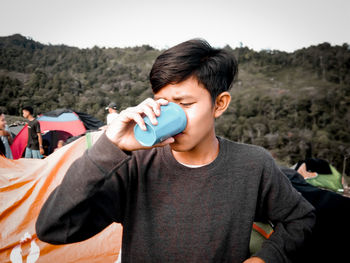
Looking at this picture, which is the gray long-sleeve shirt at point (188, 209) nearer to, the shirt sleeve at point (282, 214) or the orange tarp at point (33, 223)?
the shirt sleeve at point (282, 214)

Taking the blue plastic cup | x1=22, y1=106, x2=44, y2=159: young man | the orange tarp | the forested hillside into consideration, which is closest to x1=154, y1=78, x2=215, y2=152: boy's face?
the blue plastic cup

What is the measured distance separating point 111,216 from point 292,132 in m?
32.7

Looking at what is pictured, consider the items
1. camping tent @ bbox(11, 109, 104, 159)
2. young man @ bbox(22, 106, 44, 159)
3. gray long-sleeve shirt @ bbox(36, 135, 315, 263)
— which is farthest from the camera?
camping tent @ bbox(11, 109, 104, 159)

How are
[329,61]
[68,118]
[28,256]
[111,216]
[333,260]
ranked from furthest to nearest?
[329,61] < [68,118] < [28,256] < [333,260] < [111,216]

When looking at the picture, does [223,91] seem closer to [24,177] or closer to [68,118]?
[24,177]

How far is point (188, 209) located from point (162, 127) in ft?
1.34

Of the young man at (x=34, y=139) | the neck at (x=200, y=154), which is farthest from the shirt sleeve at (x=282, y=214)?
the young man at (x=34, y=139)

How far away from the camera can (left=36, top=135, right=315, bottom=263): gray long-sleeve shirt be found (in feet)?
3.01

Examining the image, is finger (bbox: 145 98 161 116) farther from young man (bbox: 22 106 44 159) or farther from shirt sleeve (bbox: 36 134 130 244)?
young man (bbox: 22 106 44 159)

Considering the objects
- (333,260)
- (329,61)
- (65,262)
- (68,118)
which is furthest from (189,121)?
(329,61)

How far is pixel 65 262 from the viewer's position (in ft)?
7.06

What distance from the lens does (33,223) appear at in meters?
2.14

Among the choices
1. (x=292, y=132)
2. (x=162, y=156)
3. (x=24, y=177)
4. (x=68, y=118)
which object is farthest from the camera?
(x=292, y=132)

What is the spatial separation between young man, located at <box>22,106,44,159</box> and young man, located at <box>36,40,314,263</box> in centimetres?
508
